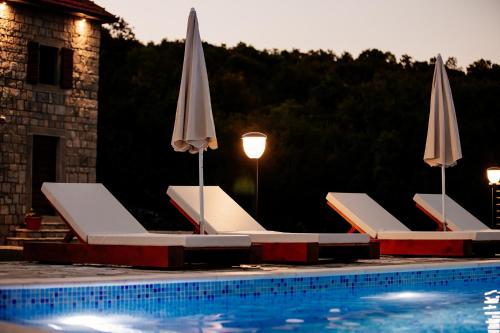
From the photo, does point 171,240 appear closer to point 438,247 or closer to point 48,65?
point 438,247

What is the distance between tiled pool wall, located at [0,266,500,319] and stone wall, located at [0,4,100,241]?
30.6 feet

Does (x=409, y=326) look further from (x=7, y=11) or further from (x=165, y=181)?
(x=165, y=181)

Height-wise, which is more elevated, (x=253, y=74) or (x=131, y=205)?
(x=253, y=74)

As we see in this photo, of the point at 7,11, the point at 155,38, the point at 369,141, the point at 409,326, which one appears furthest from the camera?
the point at 155,38

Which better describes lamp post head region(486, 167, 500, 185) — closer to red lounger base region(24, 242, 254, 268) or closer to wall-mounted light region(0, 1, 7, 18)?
red lounger base region(24, 242, 254, 268)

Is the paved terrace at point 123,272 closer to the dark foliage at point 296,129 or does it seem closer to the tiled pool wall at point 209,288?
the tiled pool wall at point 209,288

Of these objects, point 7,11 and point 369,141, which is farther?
point 369,141

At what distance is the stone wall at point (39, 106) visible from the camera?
15.4 meters

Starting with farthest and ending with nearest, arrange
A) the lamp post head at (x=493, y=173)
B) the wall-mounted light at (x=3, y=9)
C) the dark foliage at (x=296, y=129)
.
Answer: the dark foliage at (x=296, y=129) < the lamp post head at (x=493, y=173) < the wall-mounted light at (x=3, y=9)

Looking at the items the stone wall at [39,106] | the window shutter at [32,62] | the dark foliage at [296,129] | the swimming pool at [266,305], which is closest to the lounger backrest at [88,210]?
the swimming pool at [266,305]

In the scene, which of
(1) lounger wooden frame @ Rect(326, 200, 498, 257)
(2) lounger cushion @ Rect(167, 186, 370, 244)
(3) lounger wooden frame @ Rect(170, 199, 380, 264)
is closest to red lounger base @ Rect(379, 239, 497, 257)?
(1) lounger wooden frame @ Rect(326, 200, 498, 257)

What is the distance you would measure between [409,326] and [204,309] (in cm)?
169

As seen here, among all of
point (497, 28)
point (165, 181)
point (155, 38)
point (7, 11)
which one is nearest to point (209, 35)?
point (155, 38)

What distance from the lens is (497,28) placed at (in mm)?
25797
